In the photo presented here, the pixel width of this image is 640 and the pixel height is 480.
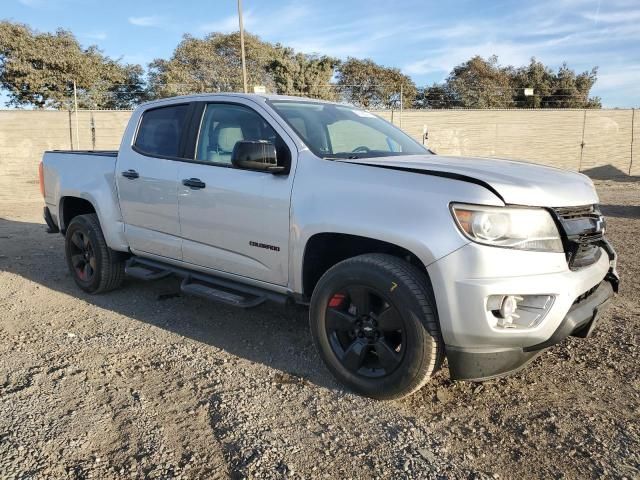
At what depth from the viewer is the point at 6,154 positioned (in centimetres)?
1878

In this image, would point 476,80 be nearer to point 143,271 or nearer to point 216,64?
point 216,64

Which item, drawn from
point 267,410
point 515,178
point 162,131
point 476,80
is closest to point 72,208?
point 162,131

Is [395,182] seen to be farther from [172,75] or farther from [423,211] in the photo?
[172,75]

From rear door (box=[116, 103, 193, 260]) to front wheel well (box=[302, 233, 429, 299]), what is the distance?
1342mm

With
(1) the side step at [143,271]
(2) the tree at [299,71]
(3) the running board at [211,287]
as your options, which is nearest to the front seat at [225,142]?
(3) the running board at [211,287]

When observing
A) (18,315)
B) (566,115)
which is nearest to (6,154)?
(18,315)

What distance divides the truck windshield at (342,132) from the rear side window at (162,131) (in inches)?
39.5

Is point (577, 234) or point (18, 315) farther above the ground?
point (577, 234)

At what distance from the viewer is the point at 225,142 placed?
13.1ft

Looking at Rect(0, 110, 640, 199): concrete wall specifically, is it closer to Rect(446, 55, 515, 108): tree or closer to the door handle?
Rect(446, 55, 515, 108): tree

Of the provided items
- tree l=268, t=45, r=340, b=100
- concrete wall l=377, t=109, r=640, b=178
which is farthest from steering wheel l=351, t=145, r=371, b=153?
tree l=268, t=45, r=340, b=100

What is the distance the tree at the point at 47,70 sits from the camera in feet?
95.8

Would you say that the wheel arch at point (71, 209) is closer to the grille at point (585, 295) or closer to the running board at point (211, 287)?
the running board at point (211, 287)

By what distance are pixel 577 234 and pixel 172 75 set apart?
3709 cm
